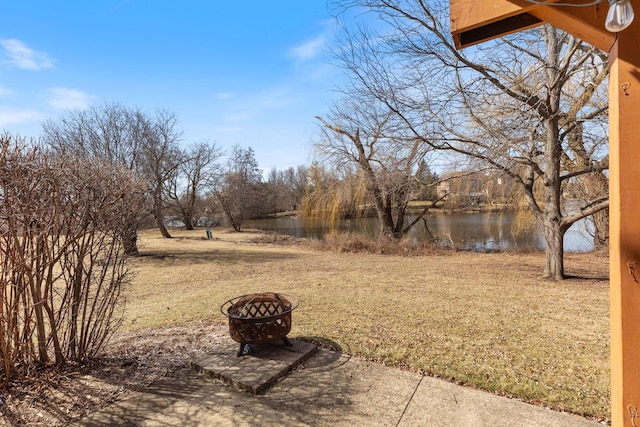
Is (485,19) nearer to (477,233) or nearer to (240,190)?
(477,233)

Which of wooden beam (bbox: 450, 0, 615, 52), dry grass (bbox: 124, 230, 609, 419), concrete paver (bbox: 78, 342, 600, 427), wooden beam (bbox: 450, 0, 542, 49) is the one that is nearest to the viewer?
wooden beam (bbox: 450, 0, 615, 52)

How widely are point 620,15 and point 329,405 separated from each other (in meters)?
2.62

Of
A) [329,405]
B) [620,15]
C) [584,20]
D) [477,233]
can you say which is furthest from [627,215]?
[477,233]

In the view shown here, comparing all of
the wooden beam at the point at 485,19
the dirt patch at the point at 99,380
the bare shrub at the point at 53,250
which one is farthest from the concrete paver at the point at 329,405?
the wooden beam at the point at 485,19

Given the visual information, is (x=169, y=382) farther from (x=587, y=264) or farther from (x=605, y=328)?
(x=587, y=264)

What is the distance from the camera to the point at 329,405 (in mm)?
2342

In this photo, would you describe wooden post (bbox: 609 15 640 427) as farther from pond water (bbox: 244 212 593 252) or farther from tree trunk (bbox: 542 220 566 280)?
pond water (bbox: 244 212 593 252)

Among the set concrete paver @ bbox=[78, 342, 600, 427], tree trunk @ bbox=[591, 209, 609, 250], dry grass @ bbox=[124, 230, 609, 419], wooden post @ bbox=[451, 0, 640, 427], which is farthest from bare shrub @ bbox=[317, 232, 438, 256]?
wooden post @ bbox=[451, 0, 640, 427]

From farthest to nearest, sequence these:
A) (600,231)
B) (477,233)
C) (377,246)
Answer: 1. (477,233)
2. (377,246)
3. (600,231)

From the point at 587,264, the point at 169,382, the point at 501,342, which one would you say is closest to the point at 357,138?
the point at 587,264

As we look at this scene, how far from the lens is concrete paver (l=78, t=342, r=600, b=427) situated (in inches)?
84.8

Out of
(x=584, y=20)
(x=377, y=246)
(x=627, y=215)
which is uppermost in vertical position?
(x=584, y=20)

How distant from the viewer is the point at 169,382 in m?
2.67

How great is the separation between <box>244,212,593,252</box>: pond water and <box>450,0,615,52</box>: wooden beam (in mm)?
11899
